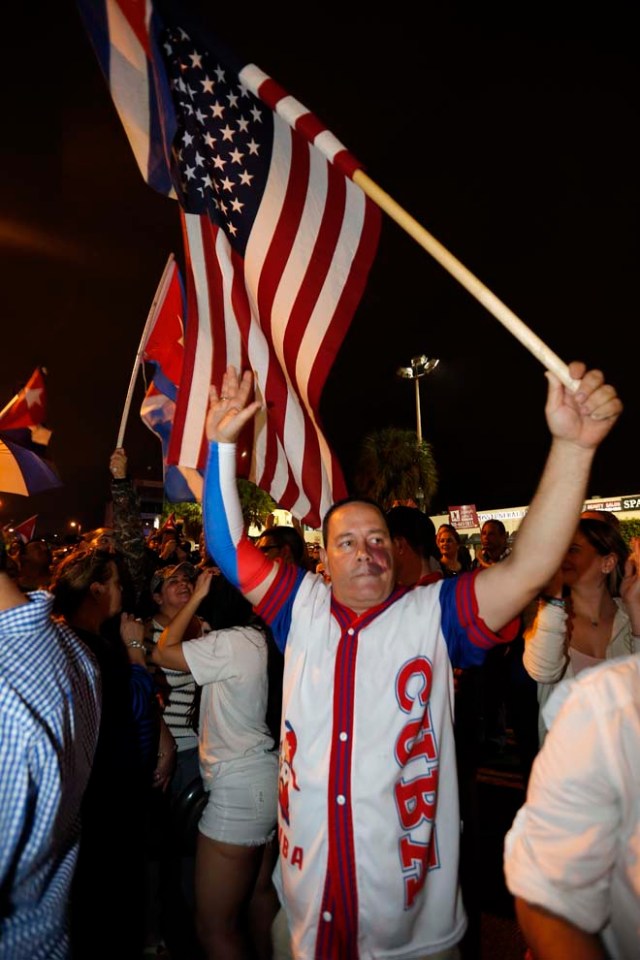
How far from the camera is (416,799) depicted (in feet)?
7.39

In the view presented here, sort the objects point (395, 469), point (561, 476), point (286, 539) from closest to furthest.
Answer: point (561, 476) → point (286, 539) → point (395, 469)

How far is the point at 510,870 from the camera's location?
1479mm

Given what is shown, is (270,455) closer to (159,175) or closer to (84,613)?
(84,613)

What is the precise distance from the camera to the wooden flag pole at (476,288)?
2.07 m

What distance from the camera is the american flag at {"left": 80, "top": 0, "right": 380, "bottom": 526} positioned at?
12.1 ft

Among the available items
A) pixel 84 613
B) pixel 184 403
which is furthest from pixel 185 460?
pixel 84 613

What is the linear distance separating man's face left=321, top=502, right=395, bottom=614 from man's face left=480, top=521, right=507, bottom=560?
6340mm

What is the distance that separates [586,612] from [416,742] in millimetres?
2018

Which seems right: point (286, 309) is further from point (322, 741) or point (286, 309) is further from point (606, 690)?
point (606, 690)

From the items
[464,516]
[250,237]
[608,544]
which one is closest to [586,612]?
[608,544]

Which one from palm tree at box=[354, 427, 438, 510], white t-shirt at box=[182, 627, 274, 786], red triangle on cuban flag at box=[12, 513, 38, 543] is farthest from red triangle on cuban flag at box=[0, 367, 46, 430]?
palm tree at box=[354, 427, 438, 510]

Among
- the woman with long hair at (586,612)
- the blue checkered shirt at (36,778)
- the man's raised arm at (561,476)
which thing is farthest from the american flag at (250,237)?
the blue checkered shirt at (36,778)

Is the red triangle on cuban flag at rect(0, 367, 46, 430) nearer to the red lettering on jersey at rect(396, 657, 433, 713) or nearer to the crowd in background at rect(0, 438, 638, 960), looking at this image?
the crowd in background at rect(0, 438, 638, 960)

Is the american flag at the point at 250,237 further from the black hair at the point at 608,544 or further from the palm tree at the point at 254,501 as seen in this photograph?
the palm tree at the point at 254,501
